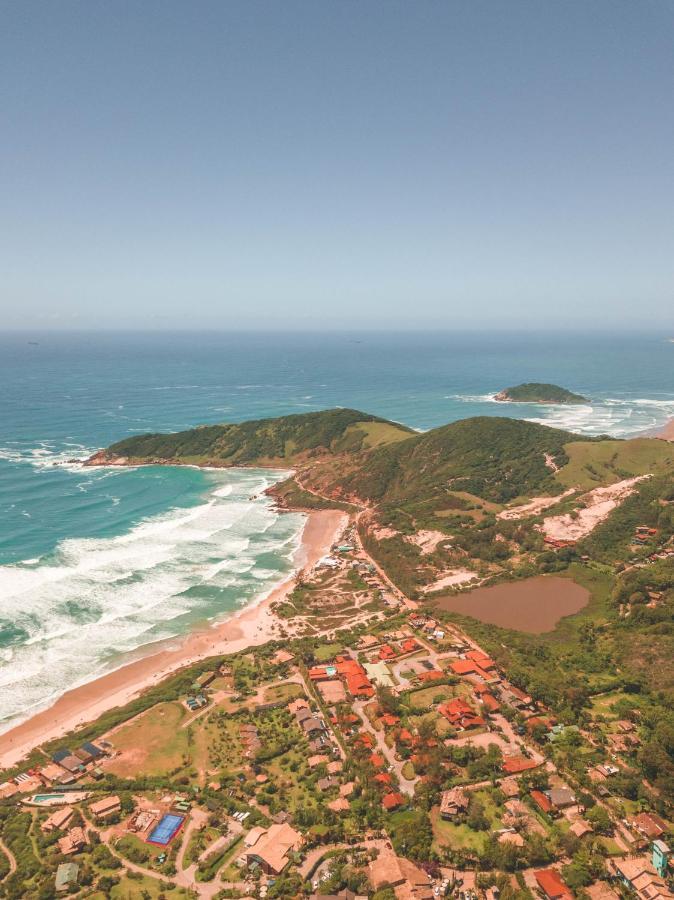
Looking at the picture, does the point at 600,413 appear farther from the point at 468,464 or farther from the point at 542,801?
the point at 542,801

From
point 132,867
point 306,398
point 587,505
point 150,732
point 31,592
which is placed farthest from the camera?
point 306,398

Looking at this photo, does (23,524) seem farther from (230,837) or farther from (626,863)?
(626,863)

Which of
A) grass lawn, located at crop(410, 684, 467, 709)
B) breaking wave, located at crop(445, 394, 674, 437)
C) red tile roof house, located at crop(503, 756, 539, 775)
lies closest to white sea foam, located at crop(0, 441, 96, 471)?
grass lawn, located at crop(410, 684, 467, 709)

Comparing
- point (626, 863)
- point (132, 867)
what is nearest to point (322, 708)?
point (132, 867)

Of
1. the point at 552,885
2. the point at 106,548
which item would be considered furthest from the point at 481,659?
the point at 106,548

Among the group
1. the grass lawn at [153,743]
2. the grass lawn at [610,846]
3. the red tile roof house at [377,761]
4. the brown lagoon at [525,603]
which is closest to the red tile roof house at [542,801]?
the grass lawn at [610,846]
